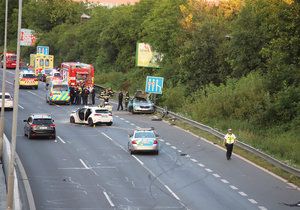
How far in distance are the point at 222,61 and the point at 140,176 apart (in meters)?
28.8

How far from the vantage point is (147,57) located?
70.9 metres

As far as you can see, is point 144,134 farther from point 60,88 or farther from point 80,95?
point 80,95

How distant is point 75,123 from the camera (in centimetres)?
4897

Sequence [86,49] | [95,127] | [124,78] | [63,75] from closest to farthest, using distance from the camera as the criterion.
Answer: [95,127], [63,75], [124,78], [86,49]

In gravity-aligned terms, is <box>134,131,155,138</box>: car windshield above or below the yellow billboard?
below

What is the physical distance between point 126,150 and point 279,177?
999cm

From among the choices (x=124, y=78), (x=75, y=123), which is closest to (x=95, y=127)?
(x=75, y=123)

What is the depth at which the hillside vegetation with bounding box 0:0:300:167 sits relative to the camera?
1692 inches

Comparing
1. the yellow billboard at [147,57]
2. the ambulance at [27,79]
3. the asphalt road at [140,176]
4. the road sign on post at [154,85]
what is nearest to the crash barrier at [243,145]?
the asphalt road at [140,176]

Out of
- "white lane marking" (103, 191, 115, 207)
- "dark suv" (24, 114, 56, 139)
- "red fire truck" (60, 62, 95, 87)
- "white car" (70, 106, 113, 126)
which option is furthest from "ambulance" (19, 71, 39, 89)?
"white lane marking" (103, 191, 115, 207)

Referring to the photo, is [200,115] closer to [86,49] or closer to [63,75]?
[63,75]

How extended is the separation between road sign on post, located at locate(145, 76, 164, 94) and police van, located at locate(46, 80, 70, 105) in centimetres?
858

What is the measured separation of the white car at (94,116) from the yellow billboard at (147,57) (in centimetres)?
2280

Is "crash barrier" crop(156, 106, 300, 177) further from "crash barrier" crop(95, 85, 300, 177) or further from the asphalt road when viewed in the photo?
the asphalt road
